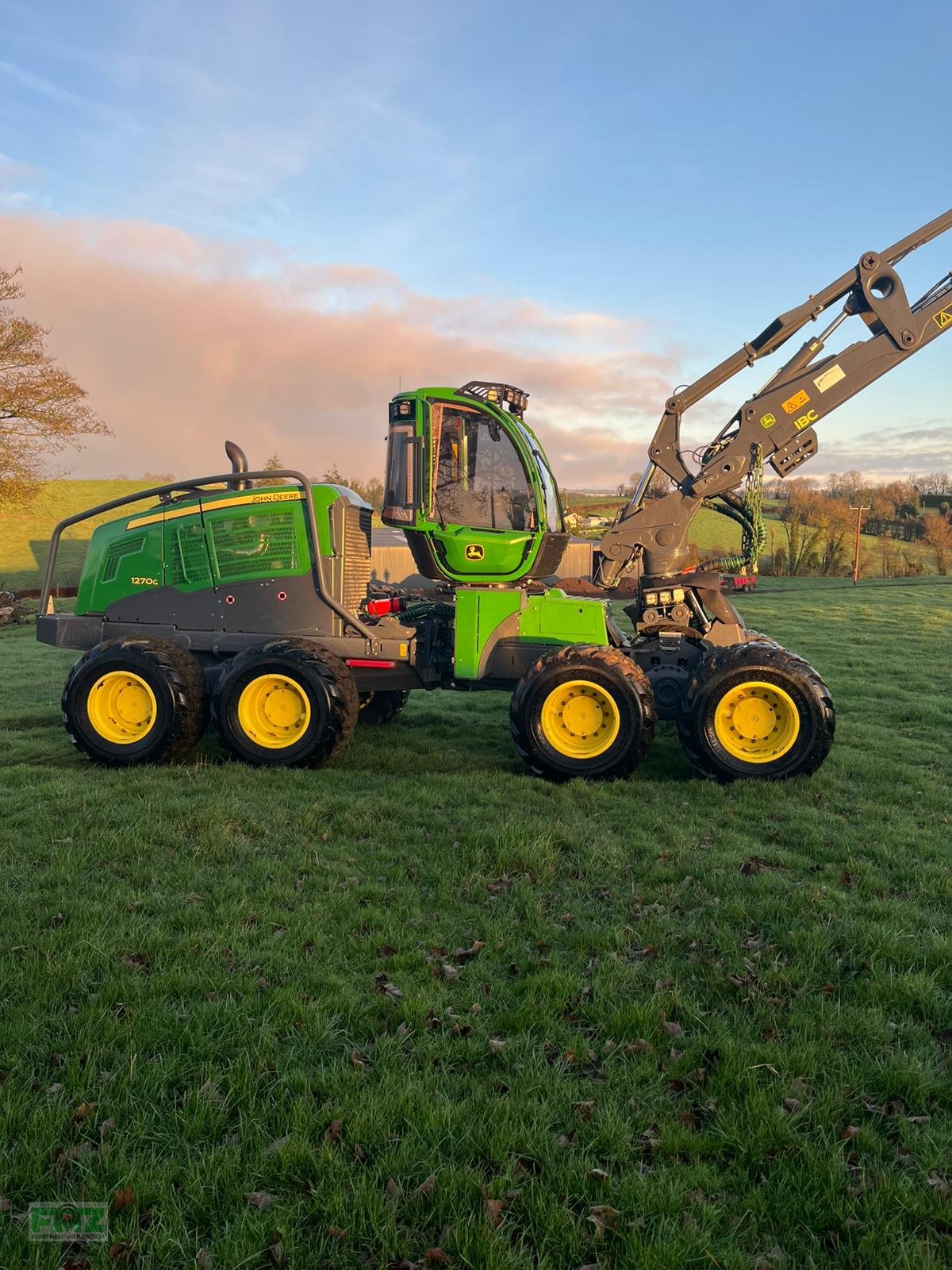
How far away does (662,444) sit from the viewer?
8.52m

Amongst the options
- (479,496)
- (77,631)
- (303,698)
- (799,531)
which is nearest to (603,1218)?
(303,698)

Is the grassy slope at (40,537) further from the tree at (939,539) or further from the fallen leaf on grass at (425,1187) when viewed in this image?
the tree at (939,539)

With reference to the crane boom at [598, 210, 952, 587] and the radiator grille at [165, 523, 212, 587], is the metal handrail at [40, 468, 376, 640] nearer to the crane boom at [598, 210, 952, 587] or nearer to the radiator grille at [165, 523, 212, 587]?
the radiator grille at [165, 523, 212, 587]

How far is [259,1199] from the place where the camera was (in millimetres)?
2623

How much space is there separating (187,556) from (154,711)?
1.62m

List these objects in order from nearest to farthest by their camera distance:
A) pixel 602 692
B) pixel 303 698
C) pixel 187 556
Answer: pixel 602 692 → pixel 303 698 → pixel 187 556

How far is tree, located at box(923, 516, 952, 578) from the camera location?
38.8 m

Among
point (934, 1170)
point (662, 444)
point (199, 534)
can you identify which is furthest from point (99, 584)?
point (934, 1170)

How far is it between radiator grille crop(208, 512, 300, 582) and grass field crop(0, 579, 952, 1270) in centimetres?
237

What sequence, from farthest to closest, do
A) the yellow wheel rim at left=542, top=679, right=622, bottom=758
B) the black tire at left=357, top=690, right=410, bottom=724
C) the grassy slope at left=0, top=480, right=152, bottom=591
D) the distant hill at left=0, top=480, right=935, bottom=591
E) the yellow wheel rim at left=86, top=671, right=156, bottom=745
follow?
the grassy slope at left=0, top=480, right=152, bottom=591
the distant hill at left=0, top=480, right=935, bottom=591
the black tire at left=357, top=690, right=410, bottom=724
the yellow wheel rim at left=86, top=671, right=156, bottom=745
the yellow wheel rim at left=542, top=679, right=622, bottom=758

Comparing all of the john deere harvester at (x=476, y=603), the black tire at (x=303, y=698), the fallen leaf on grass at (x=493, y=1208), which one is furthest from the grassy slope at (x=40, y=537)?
the fallen leaf on grass at (x=493, y=1208)

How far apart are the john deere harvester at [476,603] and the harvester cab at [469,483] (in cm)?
2

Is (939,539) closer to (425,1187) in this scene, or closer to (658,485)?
(658,485)

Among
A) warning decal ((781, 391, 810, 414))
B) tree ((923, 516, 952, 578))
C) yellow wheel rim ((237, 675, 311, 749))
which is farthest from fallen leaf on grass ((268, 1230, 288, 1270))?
tree ((923, 516, 952, 578))
